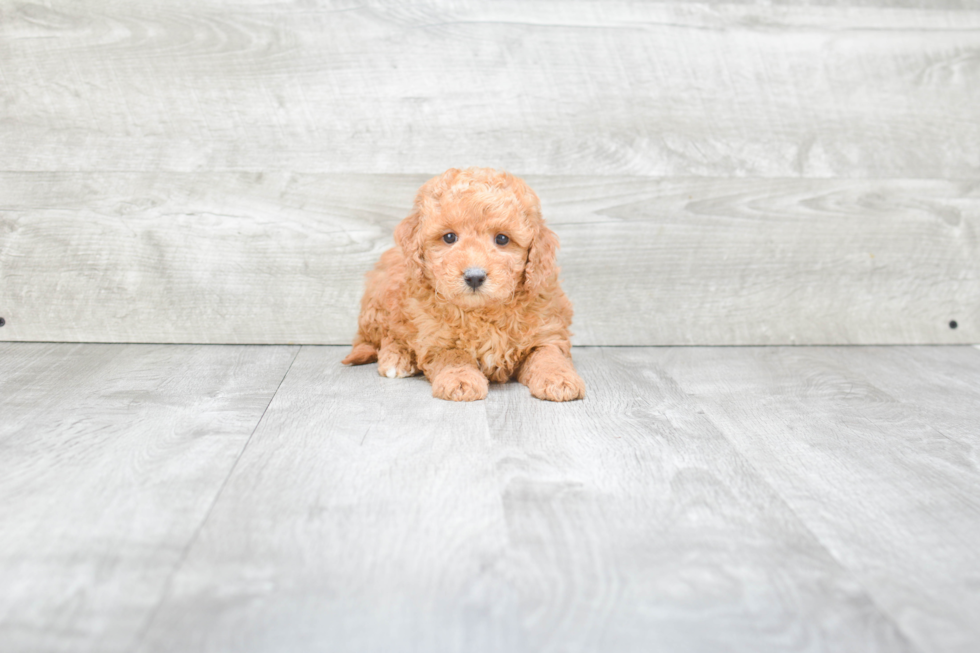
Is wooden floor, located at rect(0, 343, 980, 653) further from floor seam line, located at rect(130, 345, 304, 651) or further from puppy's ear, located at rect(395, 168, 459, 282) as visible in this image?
puppy's ear, located at rect(395, 168, 459, 282)

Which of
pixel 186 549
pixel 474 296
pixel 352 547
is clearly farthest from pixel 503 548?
pixel 474 296

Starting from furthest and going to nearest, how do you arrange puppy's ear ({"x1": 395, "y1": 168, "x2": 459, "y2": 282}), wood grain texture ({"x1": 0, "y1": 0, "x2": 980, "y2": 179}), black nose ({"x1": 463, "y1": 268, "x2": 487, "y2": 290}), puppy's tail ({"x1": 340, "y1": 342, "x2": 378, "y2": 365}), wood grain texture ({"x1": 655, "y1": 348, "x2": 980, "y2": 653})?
wood grain texture ({"x1": 0, "y1": 0, "x2": 980, "y2": 179}), puppy's tail ({"x1": 340, "y1": 342, "x2": 378, "y2": 365}), puppy's ear ({"x1": 395, "y1": 168, "x2": 459, "y2": 282}), black nose ({"x1": 463, "y1": 268, "x2": 487, "y2": 290}), wood grain texture ({"x1": 655, "y1": 348, "x2": 980, "y2": 653})

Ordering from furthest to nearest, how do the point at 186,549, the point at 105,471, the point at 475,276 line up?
the point at 475,276 < the point at 105,471 < the point at 186,549

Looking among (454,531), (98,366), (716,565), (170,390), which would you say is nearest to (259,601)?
(454,531)

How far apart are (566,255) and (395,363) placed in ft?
2.27

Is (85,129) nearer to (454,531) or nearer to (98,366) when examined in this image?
(98,366)

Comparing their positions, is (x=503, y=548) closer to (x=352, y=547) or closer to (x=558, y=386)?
(x=352, y=547)

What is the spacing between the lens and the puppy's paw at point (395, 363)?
199 cm

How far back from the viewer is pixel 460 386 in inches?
70.6

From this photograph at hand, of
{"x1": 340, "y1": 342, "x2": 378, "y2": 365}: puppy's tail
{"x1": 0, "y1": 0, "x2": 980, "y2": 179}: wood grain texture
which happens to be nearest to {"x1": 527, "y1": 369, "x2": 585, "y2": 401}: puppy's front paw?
{"x1": 340, "y1": 342, "x2": 378, "y2": 365}: puppy's tail

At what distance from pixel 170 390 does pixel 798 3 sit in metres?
2.16

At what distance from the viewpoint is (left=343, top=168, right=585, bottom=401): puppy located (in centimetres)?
171

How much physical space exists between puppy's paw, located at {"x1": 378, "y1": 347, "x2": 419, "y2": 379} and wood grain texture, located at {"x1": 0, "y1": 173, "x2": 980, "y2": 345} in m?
0.41

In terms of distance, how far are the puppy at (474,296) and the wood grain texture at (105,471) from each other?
383 mm
